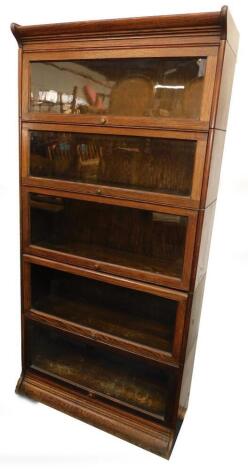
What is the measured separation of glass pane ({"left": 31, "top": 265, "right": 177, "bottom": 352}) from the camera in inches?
49.3

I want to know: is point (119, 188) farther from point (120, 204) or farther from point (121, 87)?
point (121, 87)

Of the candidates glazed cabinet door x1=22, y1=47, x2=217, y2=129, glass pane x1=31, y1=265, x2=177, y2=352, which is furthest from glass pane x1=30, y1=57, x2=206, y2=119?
glass pane x1=31, y1=265, x2=177, y2=352

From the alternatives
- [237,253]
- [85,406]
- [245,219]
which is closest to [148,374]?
[85,406]

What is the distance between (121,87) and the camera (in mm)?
1042

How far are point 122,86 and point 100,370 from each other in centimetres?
113

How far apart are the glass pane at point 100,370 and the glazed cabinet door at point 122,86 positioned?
837 mm

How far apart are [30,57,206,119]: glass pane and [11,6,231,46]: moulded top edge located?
0.07m

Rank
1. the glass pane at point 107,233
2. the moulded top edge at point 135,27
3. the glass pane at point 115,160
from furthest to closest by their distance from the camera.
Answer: the glass pane at point 107,233
the glass pane at point 115,160
the moulded top edge at point 135,27

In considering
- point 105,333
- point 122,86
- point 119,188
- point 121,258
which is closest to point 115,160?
point 119,188

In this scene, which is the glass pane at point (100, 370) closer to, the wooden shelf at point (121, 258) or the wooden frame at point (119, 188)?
the wooden shelf at point (121, 258)

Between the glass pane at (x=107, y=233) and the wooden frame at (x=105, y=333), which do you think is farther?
the glass pane at (x=107, y=233)

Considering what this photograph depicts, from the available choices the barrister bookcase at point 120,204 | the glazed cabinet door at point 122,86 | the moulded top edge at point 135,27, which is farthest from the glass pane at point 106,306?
the moulded top edge at point 135,27

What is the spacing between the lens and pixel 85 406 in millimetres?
1318

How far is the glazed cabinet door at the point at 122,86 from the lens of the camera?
903mm
